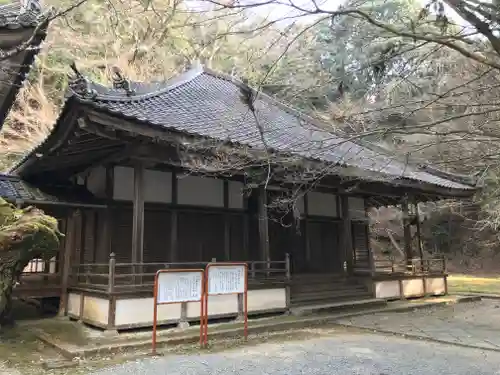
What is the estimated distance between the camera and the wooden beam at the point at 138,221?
25.5 feet

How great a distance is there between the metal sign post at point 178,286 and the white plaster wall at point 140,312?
0.75 meters

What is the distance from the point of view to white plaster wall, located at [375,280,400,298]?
11.5 metres

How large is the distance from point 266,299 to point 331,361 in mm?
3206

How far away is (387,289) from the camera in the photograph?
1175 cm

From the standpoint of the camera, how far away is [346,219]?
38.4ft

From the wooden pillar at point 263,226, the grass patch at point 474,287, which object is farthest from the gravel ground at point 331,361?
Answer: the grass patch at point 474,287

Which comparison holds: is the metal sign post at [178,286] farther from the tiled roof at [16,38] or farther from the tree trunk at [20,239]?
the tiled roof at [16,38]

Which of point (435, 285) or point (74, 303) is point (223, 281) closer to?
point (74, 303)

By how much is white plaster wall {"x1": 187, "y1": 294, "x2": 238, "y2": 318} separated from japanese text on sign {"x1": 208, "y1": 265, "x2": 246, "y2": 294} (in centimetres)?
95

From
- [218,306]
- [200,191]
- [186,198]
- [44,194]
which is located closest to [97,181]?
[44,194]

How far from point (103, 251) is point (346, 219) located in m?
6.27

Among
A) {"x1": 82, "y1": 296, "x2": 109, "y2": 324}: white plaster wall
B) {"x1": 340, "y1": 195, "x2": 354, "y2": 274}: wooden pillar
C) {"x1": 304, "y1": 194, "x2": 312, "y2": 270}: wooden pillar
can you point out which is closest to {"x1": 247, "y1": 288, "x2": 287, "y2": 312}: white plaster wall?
{"x1": 82, "y1": 296, "x2": 109, "y2": 324}: white plaster wall

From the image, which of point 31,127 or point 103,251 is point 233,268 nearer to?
point 103,251

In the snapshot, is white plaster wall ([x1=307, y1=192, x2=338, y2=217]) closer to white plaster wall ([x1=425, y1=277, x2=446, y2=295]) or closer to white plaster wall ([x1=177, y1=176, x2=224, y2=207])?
white plaster wall ([x1=177, y1=176, x2=224, y2=207])
